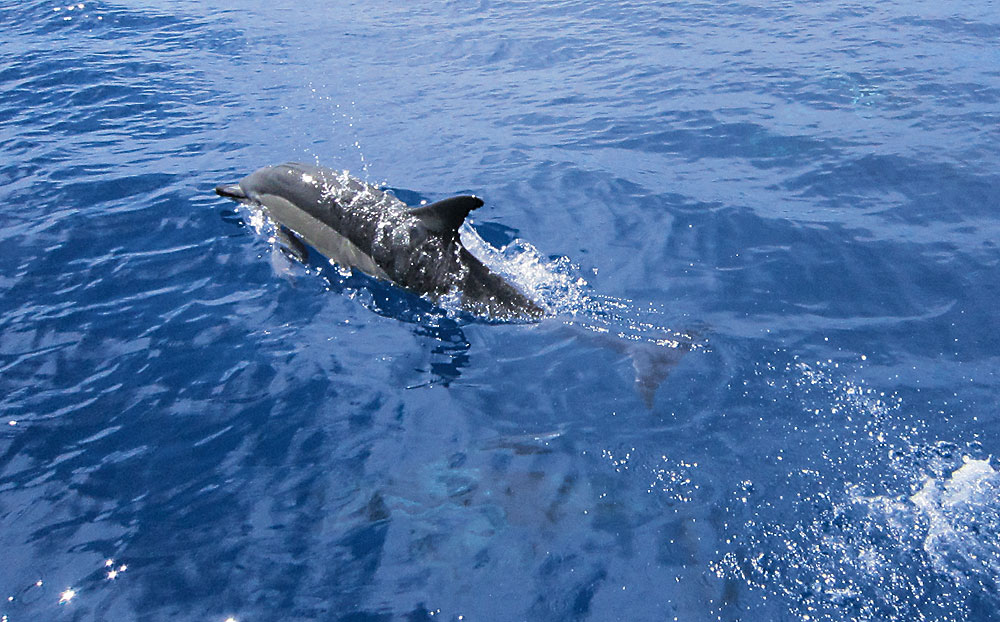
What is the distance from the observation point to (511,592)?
4.73 m

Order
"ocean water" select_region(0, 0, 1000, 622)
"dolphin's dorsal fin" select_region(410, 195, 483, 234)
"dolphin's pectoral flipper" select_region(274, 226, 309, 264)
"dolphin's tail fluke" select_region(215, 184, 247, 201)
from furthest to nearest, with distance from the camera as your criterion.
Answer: "dolphin's tail fluke" select_region(215, 184, 247, 201), "dolphin's pectoral flipper" select_region(274, 226, 309, 264), "dolphin's dorsal fin" select_region(410, 195, 483, 234), "ocean water" select_region(0, 0, 1000, 622)

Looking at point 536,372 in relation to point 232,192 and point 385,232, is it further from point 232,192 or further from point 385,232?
point 232,192

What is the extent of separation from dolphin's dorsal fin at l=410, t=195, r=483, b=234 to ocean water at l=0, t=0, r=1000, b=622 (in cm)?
94

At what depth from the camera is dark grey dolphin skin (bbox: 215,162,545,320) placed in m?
7.79

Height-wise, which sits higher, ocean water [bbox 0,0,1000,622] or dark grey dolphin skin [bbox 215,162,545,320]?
dark grey dolphin skin [bbox 215,162,545,320]

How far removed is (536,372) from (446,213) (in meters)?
2.28

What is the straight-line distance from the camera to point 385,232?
8.45 metres

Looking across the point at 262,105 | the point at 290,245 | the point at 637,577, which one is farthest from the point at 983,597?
the point at 262,105

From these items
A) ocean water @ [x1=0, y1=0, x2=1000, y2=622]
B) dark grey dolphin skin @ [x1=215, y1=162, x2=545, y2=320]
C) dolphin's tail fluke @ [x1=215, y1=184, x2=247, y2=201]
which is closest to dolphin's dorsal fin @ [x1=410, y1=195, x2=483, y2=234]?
dark grey dolphin skin @ [x1=215, y1=162, x2=545, y2=320]

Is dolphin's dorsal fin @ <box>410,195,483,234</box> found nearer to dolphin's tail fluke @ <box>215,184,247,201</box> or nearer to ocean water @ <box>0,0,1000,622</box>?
ocean water @ <box>0,0,1000,622</box>

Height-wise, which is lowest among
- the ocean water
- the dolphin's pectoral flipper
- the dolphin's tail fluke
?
the ocean water

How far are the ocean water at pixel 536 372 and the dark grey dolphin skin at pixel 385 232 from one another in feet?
0.95

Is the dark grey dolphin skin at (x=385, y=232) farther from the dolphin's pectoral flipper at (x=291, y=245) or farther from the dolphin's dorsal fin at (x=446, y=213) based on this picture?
the dolphin's pectoral flipper at (x=291, y=245)

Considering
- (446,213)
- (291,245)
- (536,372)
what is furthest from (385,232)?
(536,372)
